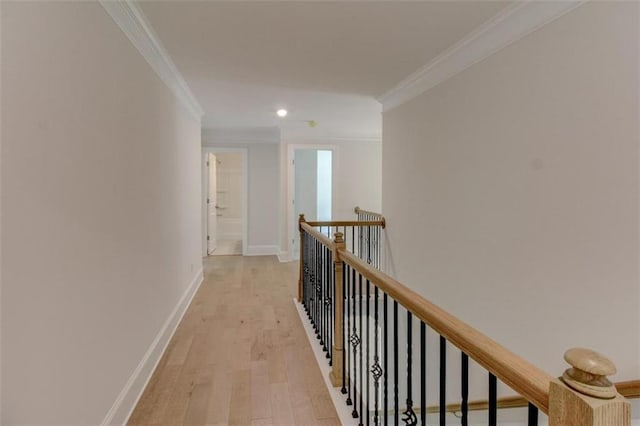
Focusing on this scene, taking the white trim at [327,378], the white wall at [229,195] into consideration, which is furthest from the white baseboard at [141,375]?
the white wall at [229,195]

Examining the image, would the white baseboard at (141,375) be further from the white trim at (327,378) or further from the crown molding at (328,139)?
the crown molding at (328,139)

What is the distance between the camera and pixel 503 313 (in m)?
2.29

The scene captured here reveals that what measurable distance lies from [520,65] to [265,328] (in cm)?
277

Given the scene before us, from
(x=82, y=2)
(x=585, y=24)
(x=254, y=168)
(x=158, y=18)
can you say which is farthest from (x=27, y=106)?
(x=254, y=168)

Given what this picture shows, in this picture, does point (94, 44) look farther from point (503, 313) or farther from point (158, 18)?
point (503, 313)

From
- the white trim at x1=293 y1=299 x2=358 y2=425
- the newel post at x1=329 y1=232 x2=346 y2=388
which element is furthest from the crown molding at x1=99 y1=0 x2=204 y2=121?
the white trim at x1=293 y1=299 x2=358 y2=425

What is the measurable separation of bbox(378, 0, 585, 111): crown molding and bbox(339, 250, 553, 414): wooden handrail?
172 cm

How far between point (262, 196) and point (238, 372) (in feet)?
15.0

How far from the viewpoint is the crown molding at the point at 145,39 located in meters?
1.87

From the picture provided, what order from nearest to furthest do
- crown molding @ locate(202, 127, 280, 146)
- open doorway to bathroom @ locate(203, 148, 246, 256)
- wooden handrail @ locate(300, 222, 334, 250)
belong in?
1. wooden handrail @ locate(300, 222, 334, 250)
2. crown molding @ locate(202, 127, 280, 146)
3. open doorway to bathroom @ locate(203, 148, 246, 256)

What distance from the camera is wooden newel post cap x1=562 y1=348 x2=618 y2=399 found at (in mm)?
575

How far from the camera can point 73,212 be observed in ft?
4.58

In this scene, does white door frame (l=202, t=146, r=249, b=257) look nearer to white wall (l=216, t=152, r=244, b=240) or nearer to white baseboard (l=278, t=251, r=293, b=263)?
white baseboard (l=278, t=251, r=293, b=263)

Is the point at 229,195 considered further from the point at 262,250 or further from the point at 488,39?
the point at 488,39
